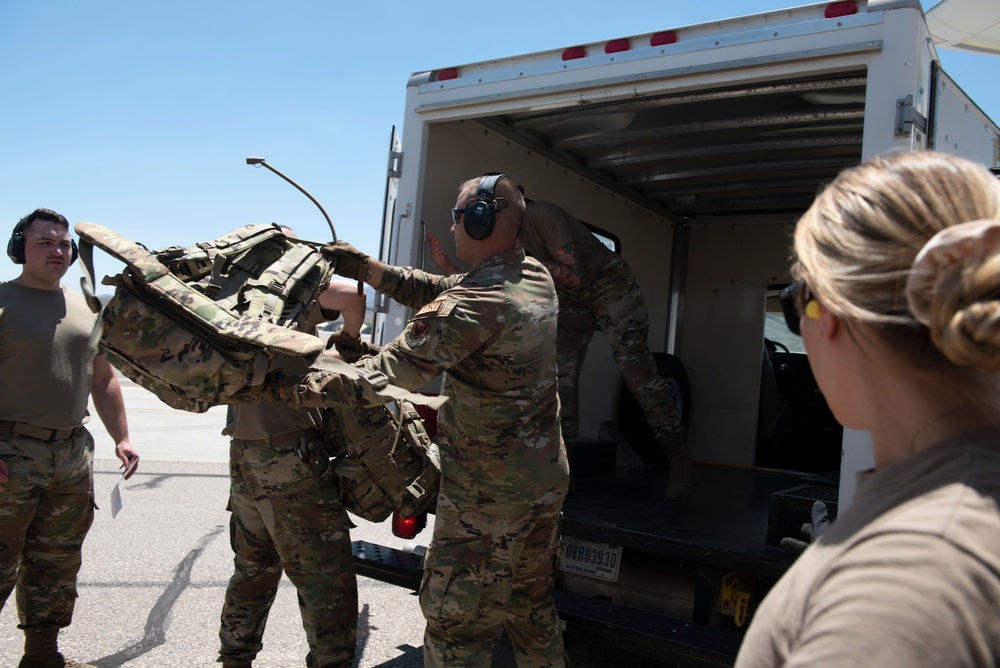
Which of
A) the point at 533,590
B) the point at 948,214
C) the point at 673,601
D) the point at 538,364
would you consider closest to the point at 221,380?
the point at 538,364

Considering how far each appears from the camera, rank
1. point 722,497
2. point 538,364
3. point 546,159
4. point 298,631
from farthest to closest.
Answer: point 546,159, point 722,497, point 298,631, point 538,364

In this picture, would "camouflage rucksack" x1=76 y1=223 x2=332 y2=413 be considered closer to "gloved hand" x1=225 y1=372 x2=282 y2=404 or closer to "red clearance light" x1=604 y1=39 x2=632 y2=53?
"gloved hand" x1=225 y1=372 x2=282 y2=404

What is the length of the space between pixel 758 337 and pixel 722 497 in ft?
7.60

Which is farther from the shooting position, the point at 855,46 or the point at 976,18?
the point at 976,18

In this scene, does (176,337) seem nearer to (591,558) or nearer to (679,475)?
(591,558)

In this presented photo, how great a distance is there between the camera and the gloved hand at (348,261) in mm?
3066

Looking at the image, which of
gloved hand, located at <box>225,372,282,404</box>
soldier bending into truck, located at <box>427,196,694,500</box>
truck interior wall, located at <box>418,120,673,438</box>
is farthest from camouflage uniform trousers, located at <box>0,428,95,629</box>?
soldier bending into truck, located at <box>427,196,694,500</box>

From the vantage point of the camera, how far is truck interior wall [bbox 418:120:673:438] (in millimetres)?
4348

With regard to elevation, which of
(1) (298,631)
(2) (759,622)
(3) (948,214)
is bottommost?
(1) (298,631)

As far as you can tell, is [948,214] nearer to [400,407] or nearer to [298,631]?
[400,407]

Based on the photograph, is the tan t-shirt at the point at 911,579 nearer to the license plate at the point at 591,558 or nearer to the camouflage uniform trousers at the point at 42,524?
the license plate at the point at 591,558

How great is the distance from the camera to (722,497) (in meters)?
4.68

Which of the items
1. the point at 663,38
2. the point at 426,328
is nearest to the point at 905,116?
the point at 663,38

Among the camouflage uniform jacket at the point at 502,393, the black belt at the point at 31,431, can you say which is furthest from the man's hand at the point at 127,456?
the camouflage uniform jacket at the point at 502,393
